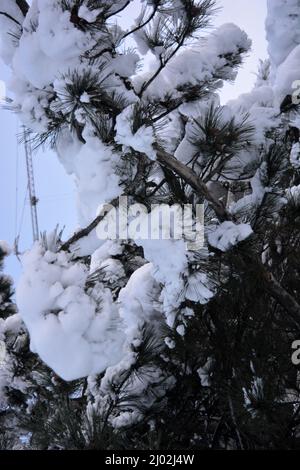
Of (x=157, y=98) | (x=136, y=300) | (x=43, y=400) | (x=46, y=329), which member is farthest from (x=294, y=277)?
(x=43, y=400)

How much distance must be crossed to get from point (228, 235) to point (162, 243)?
0.36 m

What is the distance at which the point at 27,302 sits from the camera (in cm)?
167

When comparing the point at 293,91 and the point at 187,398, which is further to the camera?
the point at 187,398

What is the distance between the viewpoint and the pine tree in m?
1.84

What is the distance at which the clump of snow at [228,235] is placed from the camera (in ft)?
6.52

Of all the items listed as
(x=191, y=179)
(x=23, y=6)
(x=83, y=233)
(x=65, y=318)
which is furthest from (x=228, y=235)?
(x=23, y=6)

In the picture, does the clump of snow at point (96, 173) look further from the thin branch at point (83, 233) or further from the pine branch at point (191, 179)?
the pine branch at point (191, 179)

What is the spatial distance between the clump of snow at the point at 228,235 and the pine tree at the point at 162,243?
0.01 metres

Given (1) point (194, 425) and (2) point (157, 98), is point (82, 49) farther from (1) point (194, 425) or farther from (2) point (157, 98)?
(1) point (194, 425)

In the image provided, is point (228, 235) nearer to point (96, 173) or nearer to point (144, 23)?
point (96, 173)
